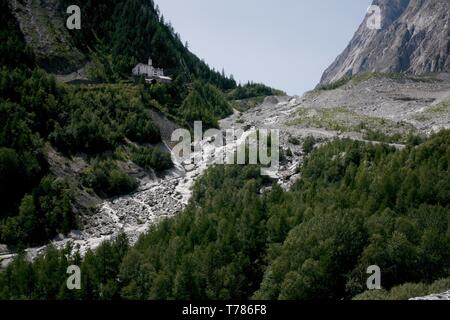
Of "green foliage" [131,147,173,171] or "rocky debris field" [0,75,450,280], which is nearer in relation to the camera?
"rocky debris field" [0,75,450,280]

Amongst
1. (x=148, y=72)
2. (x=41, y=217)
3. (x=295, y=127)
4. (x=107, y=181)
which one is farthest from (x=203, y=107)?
(x=41, y=217)

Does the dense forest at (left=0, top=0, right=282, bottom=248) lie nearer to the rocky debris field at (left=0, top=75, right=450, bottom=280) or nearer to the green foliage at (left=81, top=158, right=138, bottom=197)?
the green foliage at (left=81, top=158, right=138, bottom=197)

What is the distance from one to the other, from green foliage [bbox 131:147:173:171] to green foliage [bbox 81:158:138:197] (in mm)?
5617

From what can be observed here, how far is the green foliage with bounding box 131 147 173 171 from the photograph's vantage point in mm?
73750

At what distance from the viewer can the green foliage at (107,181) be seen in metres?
65.6

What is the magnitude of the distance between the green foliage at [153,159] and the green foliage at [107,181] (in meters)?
5.62

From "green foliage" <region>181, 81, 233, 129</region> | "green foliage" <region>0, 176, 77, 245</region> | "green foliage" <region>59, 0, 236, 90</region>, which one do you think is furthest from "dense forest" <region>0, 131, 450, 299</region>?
"green foliage" <region>59, 0, 236, 90</region>

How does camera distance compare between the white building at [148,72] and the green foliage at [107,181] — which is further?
the white building at [148,72]

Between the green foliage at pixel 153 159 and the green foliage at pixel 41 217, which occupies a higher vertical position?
the green foliage at pixel 153 159

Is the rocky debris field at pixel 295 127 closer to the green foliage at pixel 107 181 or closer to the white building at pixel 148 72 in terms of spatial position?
the green foliage at pixel 107 181

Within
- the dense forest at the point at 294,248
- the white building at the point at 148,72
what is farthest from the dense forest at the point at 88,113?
the dense forest at the point at 294,248

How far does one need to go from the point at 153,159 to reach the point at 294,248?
39.7m
